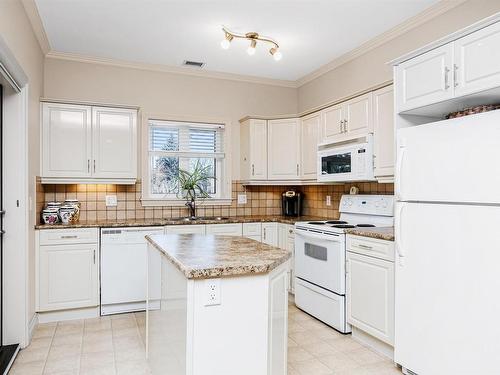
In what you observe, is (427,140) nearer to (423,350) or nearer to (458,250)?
(458,250)

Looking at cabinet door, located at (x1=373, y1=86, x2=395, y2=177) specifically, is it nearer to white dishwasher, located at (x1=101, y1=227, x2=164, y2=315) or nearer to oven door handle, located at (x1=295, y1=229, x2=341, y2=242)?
oven door handle, located at (x1=295, y1=229, x2=341, y2=242)

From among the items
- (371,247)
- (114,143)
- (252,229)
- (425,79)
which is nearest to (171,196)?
(114,143)

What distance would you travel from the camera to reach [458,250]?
83.7 inches

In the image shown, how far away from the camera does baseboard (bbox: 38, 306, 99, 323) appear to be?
351 centimetres

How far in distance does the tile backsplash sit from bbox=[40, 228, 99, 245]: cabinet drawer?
298 millimetres

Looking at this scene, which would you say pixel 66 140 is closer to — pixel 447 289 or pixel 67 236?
pixel 67 236

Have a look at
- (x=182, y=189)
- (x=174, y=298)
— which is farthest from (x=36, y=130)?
(x=174, y=298)

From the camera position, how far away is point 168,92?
14.8 ft

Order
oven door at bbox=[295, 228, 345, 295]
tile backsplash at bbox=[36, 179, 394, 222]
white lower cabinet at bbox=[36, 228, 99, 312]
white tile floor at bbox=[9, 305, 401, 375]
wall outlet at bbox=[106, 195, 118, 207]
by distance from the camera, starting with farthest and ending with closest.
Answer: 1. wall outlet at bbox=[106, 195, 118, 207]
2. tile backsplash at bbox=[36, 179, 394, 222]
3. white lower cabinet at bbox=[36, 228, 99, 312]
4. oven door at bbox=[295, 228, 345, 295]
5. white tile floor at bbox=[9, 305, 401, 375]

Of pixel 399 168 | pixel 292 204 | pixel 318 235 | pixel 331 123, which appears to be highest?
pixel 331 123

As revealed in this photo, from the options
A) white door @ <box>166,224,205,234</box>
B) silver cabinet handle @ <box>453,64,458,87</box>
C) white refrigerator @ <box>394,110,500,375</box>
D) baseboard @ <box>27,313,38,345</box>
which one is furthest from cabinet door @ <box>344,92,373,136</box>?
baseboard @ <box>27,313,38,345</box>

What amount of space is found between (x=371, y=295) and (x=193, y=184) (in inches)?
95.9

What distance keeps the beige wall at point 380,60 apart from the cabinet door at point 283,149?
0.55 m

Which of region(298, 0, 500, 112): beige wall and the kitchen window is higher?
region(298, 0, 500, 112): beige wall
